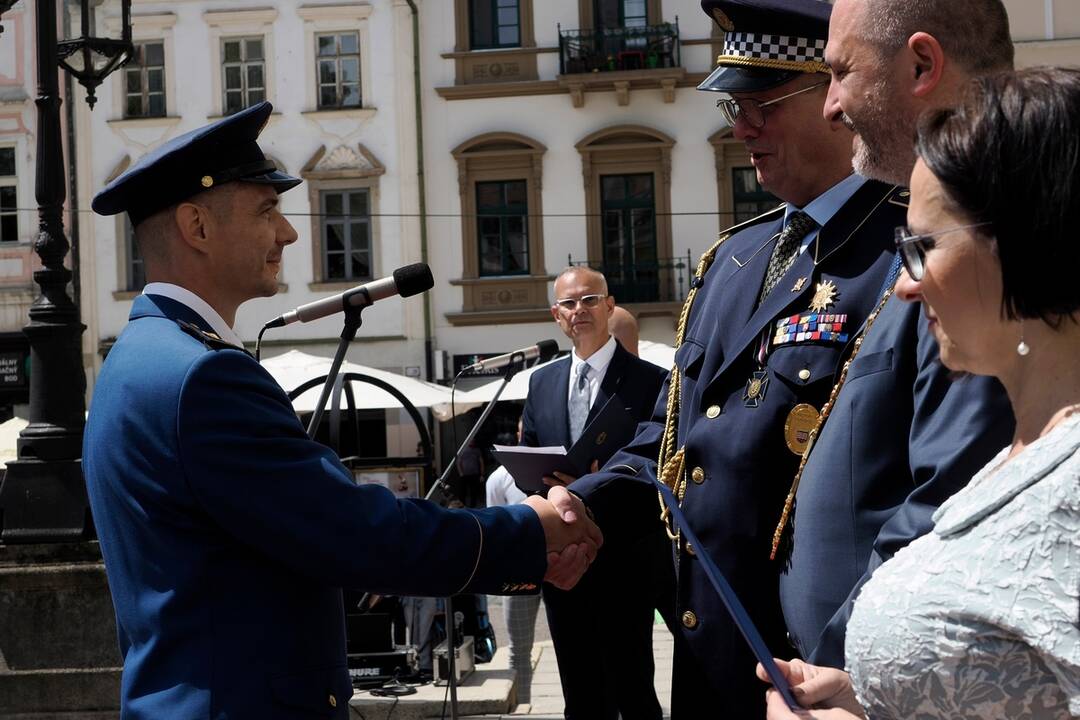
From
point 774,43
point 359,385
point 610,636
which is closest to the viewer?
point 774,43

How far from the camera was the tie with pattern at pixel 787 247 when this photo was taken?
3.30 meters

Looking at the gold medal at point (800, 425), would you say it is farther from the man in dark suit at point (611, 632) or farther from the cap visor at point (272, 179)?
the man in dark suit at point (611, 632)

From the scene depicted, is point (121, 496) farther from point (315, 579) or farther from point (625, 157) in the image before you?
point (625, 157)

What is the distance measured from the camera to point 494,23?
27234 millimetres

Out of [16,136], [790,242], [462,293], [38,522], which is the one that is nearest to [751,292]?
[790,242]

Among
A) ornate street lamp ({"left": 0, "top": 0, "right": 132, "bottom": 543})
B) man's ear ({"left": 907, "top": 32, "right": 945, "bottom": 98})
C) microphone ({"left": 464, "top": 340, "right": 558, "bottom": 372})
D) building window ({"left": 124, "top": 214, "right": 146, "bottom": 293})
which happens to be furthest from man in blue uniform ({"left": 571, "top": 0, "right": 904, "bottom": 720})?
building window ({"left": 124, "top": 214, "right": 146, "bottom": 293})

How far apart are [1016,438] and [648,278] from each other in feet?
81.7

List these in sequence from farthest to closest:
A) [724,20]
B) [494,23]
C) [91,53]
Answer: [494,23] → [91,53] → [724,20]

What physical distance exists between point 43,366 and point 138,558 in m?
4.93

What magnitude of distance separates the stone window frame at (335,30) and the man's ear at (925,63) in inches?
965

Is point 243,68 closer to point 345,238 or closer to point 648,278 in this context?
point 345,238

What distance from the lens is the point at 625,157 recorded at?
87.9 ft

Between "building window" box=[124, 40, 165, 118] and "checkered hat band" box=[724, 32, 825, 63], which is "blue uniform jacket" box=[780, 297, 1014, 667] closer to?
"checkered hat band" box=[724, 32, 825, 63]

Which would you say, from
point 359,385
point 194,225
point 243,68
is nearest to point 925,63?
point 194,225
